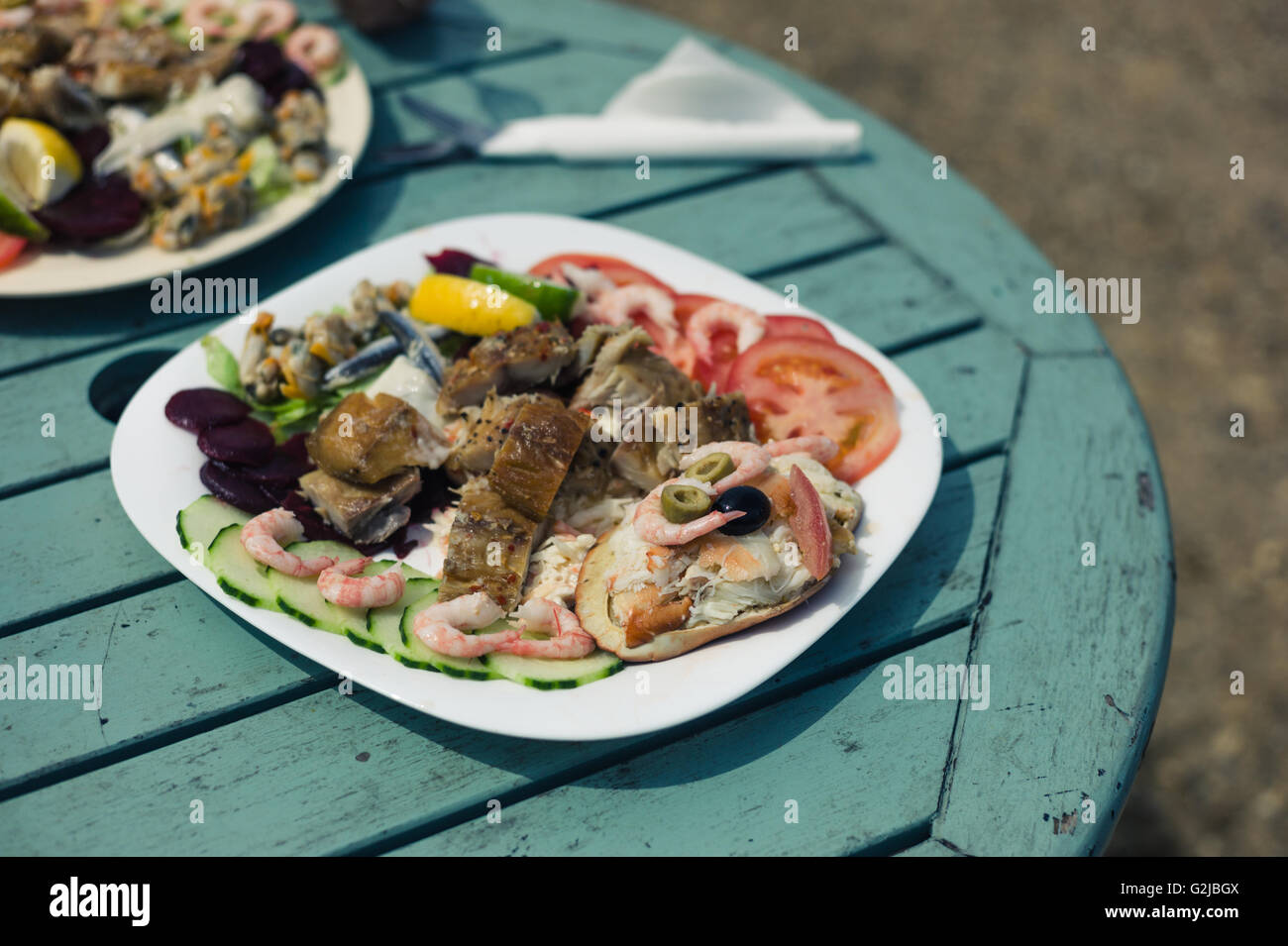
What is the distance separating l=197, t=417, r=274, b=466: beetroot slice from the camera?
96.4 inches

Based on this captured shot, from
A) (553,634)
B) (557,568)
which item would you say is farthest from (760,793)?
(557,568)

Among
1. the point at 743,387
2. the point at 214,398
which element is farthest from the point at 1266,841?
the point at 214,398

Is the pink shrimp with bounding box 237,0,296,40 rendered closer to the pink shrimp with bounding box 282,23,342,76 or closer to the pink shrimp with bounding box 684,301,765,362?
the pink shrimp with bounding box 282,23,342,76

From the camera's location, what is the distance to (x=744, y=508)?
2.22 metres

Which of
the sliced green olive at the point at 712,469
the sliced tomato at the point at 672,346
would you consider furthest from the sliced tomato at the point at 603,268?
the sliced green olive at the point at 712,469

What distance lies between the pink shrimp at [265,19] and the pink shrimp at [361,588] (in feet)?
8.10

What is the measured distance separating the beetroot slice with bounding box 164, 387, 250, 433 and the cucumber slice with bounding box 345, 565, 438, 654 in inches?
25.4

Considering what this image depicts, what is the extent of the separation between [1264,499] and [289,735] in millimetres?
4953

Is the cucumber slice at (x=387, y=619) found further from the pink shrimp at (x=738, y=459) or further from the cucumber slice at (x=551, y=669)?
the pink shrimp at (x=738, y=459)

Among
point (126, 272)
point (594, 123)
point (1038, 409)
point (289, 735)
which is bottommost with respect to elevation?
point (289, 735)

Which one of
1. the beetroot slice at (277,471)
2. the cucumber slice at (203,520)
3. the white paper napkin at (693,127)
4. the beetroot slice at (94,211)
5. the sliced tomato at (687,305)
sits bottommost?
the cucumber slice at (203,520)

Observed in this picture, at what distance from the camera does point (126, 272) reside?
9.71 ft

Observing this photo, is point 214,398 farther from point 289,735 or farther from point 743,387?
point 743,387

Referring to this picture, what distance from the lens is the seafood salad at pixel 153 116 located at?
9.92ft
